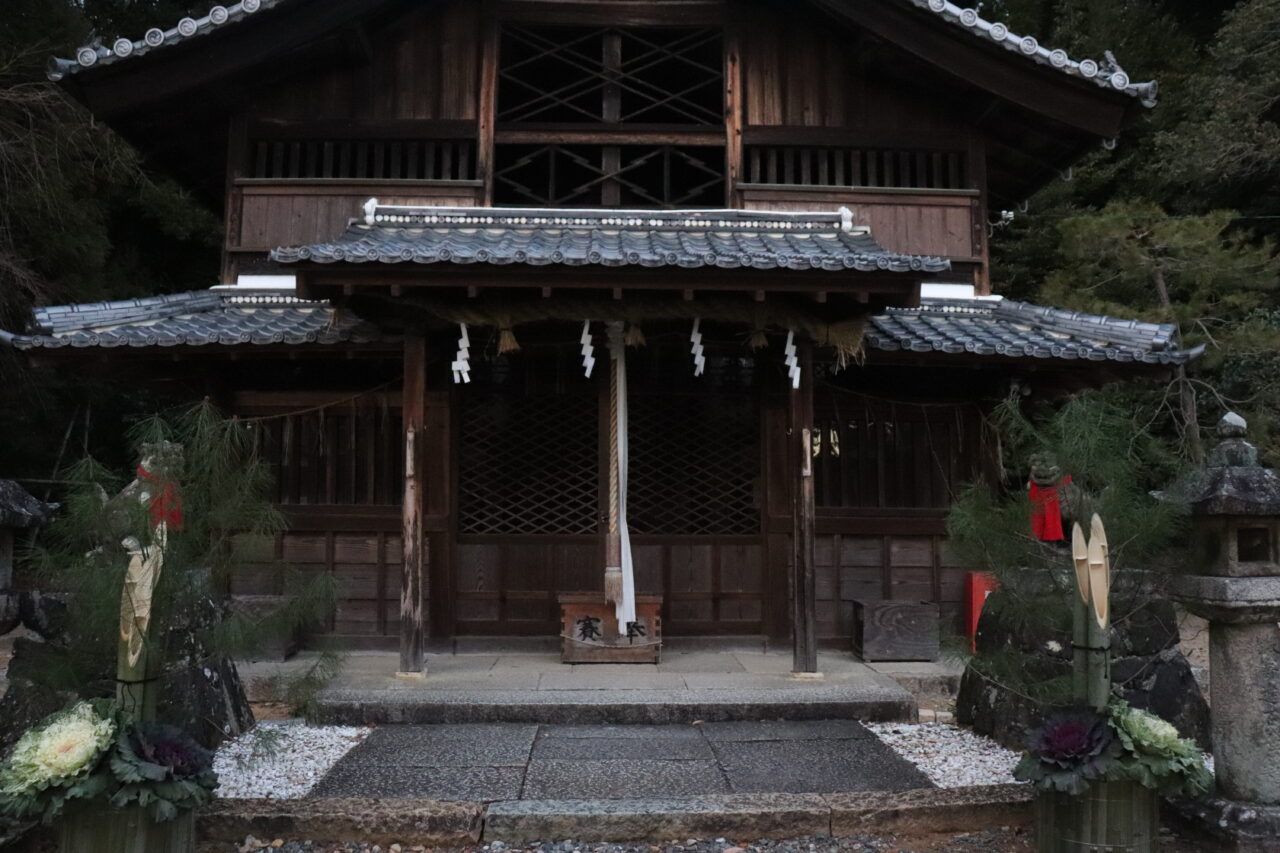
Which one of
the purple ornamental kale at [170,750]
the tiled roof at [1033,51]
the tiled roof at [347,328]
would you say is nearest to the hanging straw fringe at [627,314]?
the tiled roof at [347,328]

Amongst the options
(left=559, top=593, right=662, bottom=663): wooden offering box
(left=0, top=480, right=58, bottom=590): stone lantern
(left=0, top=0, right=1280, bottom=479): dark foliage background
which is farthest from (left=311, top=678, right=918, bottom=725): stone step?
(left=0, top=0, right=1280, bottom=479): dark foliage background

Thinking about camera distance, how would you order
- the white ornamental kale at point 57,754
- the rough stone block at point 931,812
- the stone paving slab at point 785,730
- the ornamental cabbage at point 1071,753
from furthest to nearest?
the stone paving slab at point 785,730 < the rough stone block at point 931,812 < the ornamental cabbage at point 1071,753 < the white ornamental kale at point 57,754

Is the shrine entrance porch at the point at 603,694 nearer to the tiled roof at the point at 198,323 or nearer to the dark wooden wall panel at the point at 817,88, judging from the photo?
the tiled roof at the point at 198,323

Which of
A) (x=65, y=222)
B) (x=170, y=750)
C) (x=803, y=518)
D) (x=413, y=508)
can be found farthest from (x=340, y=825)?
(x=65, y=222)

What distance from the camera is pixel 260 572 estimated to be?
768cm

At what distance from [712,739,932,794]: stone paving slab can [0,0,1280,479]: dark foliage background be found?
9412 millimetres

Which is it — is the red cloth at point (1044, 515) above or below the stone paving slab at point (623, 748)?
above

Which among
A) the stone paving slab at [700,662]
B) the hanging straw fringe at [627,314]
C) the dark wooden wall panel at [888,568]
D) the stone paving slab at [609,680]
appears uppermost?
the hanging straw fringe at [627,314]

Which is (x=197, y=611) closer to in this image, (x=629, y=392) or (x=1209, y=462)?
(x=629, y=392)

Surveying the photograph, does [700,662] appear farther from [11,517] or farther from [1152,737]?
[11,517]

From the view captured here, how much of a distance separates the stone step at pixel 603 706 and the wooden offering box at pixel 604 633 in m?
0.83

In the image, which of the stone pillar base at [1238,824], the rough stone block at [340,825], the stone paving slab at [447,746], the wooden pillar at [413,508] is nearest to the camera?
the stone pillar base at [1238,824]

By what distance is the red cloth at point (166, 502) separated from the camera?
411cm

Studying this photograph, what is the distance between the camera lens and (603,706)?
20.9 ft
